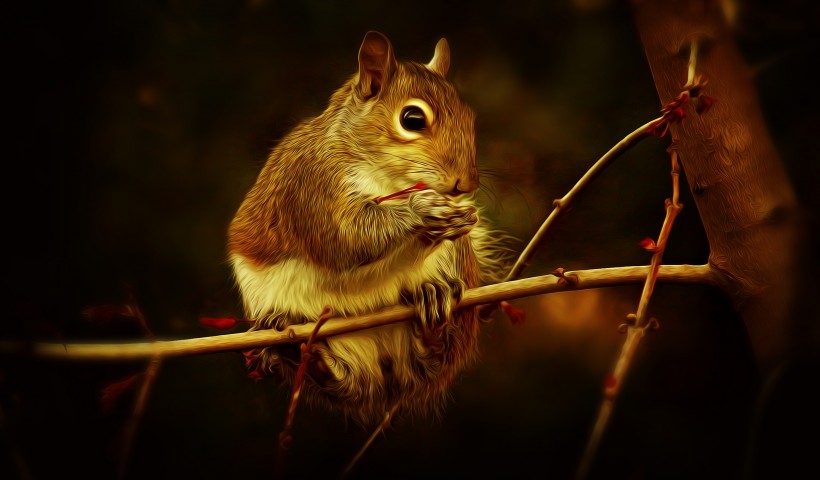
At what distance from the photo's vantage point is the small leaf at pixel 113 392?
1158mm

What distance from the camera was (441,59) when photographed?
1331 mm

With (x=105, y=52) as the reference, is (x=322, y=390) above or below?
below

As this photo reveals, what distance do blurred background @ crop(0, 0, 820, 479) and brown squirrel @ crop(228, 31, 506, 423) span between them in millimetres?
69

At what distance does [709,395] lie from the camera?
135 centimetres

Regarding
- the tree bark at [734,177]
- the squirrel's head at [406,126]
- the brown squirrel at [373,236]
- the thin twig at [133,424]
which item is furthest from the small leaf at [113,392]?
the tree bark at [734,177]

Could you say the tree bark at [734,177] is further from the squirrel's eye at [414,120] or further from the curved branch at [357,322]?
the squirrel's eye at [414,120]

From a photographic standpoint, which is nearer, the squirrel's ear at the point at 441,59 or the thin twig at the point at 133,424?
the thin twig at the point at 133,424

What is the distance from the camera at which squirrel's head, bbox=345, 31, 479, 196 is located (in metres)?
1.22

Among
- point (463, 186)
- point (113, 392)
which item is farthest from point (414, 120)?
point (113, 392)

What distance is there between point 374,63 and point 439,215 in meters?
0.27

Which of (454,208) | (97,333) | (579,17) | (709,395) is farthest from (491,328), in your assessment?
(97,333)

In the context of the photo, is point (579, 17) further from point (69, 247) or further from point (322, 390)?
point (69, 247)

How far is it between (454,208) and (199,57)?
1.88 ft

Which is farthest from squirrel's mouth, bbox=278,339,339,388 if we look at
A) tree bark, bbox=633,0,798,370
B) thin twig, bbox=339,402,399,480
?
tree bark, bbox=633,0,798,370
